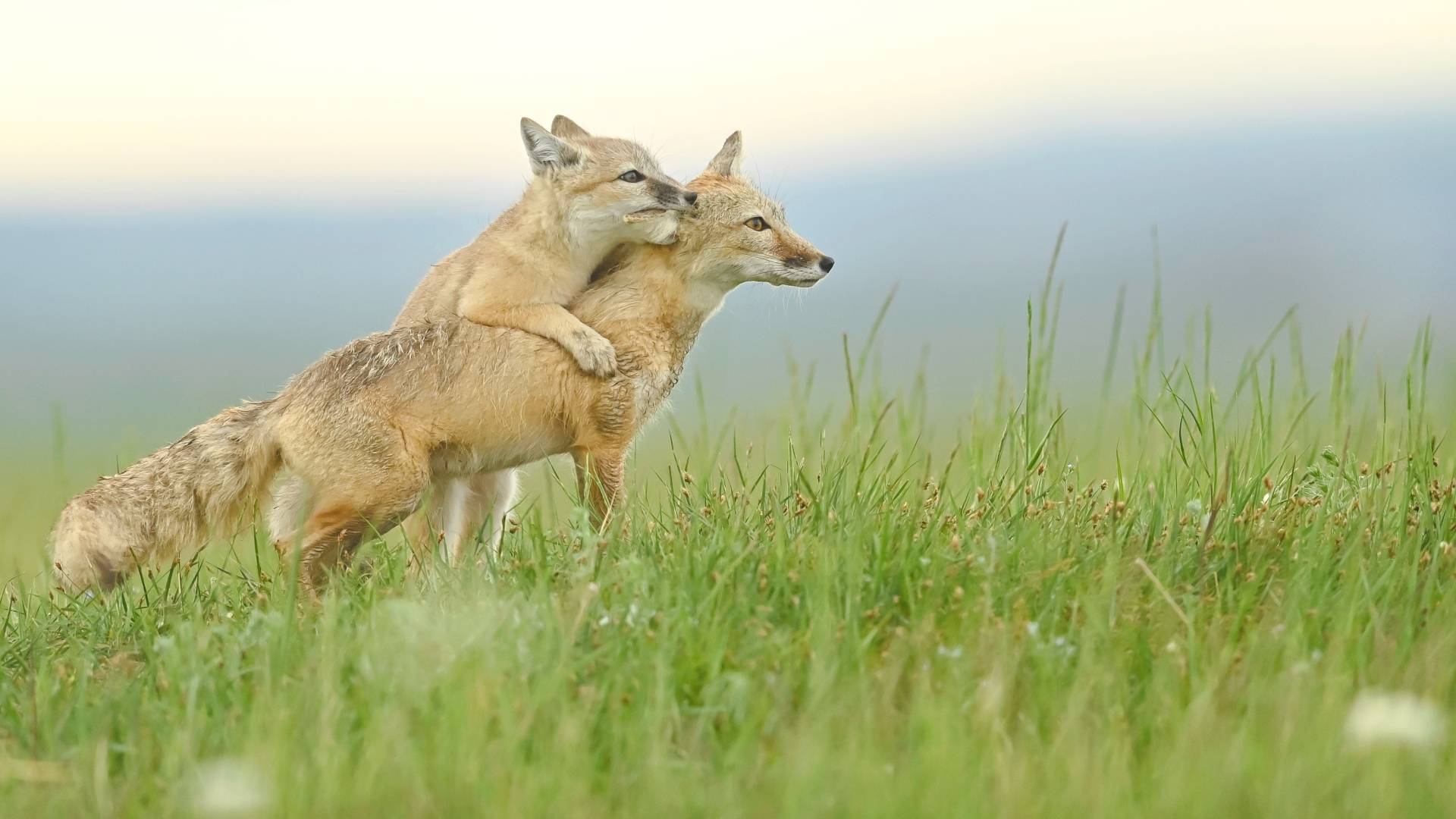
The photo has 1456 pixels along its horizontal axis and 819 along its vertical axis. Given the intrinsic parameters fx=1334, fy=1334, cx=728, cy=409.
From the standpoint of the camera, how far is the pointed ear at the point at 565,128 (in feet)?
26.1

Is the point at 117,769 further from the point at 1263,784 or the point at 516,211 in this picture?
the point at 516,211

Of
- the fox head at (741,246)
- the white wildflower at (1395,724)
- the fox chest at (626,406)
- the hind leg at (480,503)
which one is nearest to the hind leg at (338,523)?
the hind leg at (480,503)

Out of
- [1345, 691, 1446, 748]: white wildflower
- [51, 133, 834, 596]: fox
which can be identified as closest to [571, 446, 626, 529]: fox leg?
[51, 133, 834, 596]: fox

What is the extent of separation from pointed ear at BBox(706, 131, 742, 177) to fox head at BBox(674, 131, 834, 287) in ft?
1.35

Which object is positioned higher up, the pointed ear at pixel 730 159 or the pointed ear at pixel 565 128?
the pointed ear at pixel 565 128

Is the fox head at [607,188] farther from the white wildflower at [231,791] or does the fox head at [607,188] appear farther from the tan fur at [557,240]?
the white wildflower at [231,791]

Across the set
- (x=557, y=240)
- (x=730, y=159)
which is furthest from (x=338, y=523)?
(x=730, y=159)

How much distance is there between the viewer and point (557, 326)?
6648 millimetres

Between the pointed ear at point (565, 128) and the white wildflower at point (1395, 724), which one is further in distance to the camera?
the pointed ear at point (565, 128)

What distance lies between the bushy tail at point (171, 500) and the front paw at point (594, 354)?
1539 millimetres

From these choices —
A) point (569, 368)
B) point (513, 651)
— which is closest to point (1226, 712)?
point (513, 651)

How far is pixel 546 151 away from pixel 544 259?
67cm

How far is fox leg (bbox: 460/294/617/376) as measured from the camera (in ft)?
21.4

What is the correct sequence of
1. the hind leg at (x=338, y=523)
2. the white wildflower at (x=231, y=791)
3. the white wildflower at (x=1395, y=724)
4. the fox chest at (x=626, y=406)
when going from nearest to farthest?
the white wildflower at (x=231, y=791) → the white wildflower at (x=1395, y=724) → the hind leg at (x=338, y=523) → the fox chest at (x=626, y=406)
